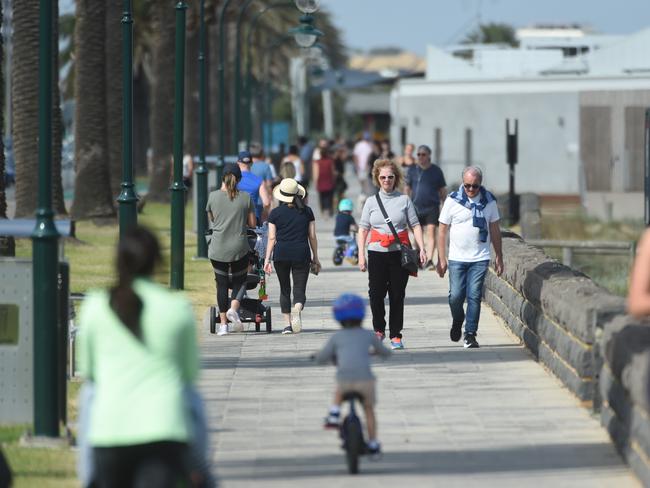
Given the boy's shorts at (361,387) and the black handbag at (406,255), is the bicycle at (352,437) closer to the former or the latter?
the boy's shorts at (361,387)

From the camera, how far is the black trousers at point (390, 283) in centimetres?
1475

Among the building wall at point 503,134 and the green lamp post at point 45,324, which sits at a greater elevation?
the building wall at point 503,134

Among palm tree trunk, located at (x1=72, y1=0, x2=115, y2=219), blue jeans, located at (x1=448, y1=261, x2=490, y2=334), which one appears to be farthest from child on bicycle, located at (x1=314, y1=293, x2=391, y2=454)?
palm tree trunk, located at (x1=72, y1=0, x2=115, y2=219)

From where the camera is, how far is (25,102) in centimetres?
2759

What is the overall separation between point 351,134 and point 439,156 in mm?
92162

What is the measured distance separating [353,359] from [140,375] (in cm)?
298

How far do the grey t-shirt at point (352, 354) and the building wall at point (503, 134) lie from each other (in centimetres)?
4596

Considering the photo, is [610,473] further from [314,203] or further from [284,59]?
[284,59]

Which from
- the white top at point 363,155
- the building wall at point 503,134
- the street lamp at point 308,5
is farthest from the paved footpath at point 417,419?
the building wall at point 503,134

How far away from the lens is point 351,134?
15350cm

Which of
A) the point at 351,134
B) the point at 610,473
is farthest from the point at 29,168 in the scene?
the point at 351,134

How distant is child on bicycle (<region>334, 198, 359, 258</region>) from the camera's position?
25031 millimetres

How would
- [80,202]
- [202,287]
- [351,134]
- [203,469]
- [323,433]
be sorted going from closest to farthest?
[203,469] < [323,433] < [202,287] < [80,202] < [351,134]

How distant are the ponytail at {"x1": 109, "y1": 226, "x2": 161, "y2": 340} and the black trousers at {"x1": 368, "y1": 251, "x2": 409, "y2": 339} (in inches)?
330
